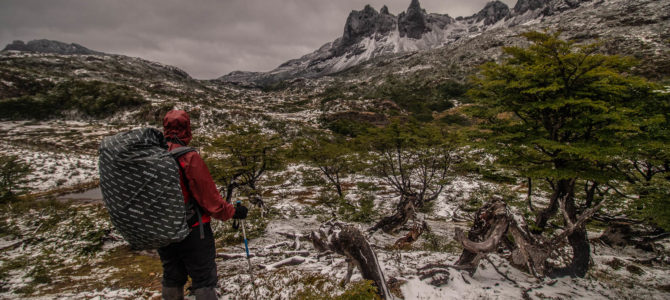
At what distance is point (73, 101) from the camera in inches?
2746

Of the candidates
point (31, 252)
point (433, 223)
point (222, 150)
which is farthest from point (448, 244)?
point (31, 252)

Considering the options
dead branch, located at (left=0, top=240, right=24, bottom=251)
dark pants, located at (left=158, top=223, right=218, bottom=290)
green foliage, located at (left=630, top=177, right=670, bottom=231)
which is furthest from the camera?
dead branch, located at (left=0, top=240, right=24, bottom=251)

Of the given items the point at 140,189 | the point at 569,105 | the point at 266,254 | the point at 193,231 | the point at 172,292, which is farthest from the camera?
the point at 266,254

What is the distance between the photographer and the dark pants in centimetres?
288

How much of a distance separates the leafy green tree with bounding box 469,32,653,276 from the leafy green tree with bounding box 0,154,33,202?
1450 inches

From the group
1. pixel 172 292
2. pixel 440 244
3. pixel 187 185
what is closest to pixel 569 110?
pixel 440 244

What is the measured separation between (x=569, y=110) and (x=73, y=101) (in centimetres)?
10271

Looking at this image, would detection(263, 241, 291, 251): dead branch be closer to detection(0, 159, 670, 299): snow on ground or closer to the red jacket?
detection(0, 159, 670, 299): snow on ground

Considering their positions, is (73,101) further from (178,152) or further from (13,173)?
(178,152)

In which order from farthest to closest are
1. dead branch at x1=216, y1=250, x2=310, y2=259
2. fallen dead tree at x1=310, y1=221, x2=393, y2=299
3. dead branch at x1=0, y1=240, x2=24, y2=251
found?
1. dead branch at x1=0, y1=240, x2=24, y2=251
2. dead branch at x1=216, y1=250, x2=310, y2=259
3. fallen dead tree at x1=310, y1=221, x2=393, y2=299

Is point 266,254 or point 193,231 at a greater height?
point 193,231

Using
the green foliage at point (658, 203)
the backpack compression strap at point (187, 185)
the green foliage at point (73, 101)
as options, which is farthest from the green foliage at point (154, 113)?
the green foliage at point (658, 203)

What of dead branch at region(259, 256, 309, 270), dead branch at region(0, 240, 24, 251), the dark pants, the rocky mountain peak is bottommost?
dead branch at region(0, 240, 24, 251)

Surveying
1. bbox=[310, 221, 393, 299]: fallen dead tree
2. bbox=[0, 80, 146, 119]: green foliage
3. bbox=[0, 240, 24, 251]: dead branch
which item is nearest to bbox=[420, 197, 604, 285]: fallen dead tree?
bbox=[310, 221, 393, 299]: fallen dead tree
